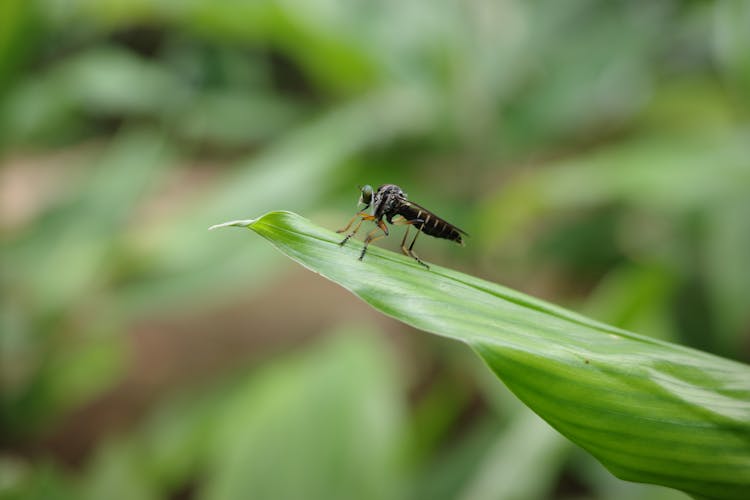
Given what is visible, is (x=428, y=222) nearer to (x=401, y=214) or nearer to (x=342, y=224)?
(x=401, y=214)

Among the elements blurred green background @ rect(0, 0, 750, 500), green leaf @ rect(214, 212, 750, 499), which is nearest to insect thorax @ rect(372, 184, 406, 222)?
green leaf @ rect(214, 212, 750, 499)

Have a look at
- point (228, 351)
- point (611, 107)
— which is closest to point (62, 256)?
point (228, 351)

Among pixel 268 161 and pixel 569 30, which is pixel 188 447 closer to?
pixel 268 161

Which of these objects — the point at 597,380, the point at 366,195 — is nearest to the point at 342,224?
the point at 366,195

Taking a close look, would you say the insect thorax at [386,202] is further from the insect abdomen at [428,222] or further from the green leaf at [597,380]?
the green leaf at [597,380]

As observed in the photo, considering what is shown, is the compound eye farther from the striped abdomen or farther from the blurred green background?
the blurred green background
